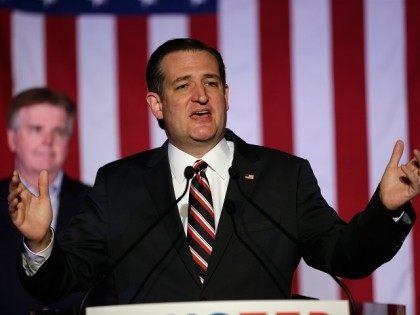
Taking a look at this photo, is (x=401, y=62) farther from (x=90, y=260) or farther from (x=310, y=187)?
(x=90, y=260)

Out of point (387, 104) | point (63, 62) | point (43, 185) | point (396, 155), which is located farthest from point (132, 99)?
point (396, 155)

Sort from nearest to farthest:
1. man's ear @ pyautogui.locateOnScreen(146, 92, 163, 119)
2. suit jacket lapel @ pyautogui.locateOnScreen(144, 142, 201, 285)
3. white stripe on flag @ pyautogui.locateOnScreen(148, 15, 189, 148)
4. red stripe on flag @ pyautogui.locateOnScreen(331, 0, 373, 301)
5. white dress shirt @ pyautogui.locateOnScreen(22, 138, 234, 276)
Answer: suit jacket lapel @ pyautogui.locateOnScreen(144, 142, 201, 285) < white dress shirt @ pyautogui.locateOnScreen(22, 138, 234, 276) < man's ear @ pyautogui.locateOnScreen(146, 92, 163, 119) < red stripe on flag @ pyautogui.locateOnScreen(331, 0, 373, 301) < white stripe on flag @ pyautogui.locateOnScreen(148, 15, 189, 148)

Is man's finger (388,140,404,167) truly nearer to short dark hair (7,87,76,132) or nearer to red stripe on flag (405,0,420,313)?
red stripe on flag (405,0,420,313)

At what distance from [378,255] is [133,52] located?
1829 mm

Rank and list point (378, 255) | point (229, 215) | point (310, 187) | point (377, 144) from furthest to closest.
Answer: point (377, 144), point (310, 187), point (229, 215), point (378, 255)

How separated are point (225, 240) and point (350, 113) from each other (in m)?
1.51

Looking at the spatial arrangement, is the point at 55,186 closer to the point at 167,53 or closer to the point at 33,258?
the point at 167,53

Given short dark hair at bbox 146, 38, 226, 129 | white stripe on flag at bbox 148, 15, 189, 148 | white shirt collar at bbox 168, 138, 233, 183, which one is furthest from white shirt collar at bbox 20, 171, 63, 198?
white shirt collar at bbox 168, 138, 233, 183

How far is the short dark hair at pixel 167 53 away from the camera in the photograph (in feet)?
7.23

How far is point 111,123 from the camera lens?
3.34 m

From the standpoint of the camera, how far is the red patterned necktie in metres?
1.95

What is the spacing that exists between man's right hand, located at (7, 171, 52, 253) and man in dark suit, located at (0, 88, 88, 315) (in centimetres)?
145

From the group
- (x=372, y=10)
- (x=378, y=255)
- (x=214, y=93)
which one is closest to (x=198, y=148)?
(x=214, y=93)

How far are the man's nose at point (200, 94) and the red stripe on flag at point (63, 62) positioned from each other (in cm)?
132
